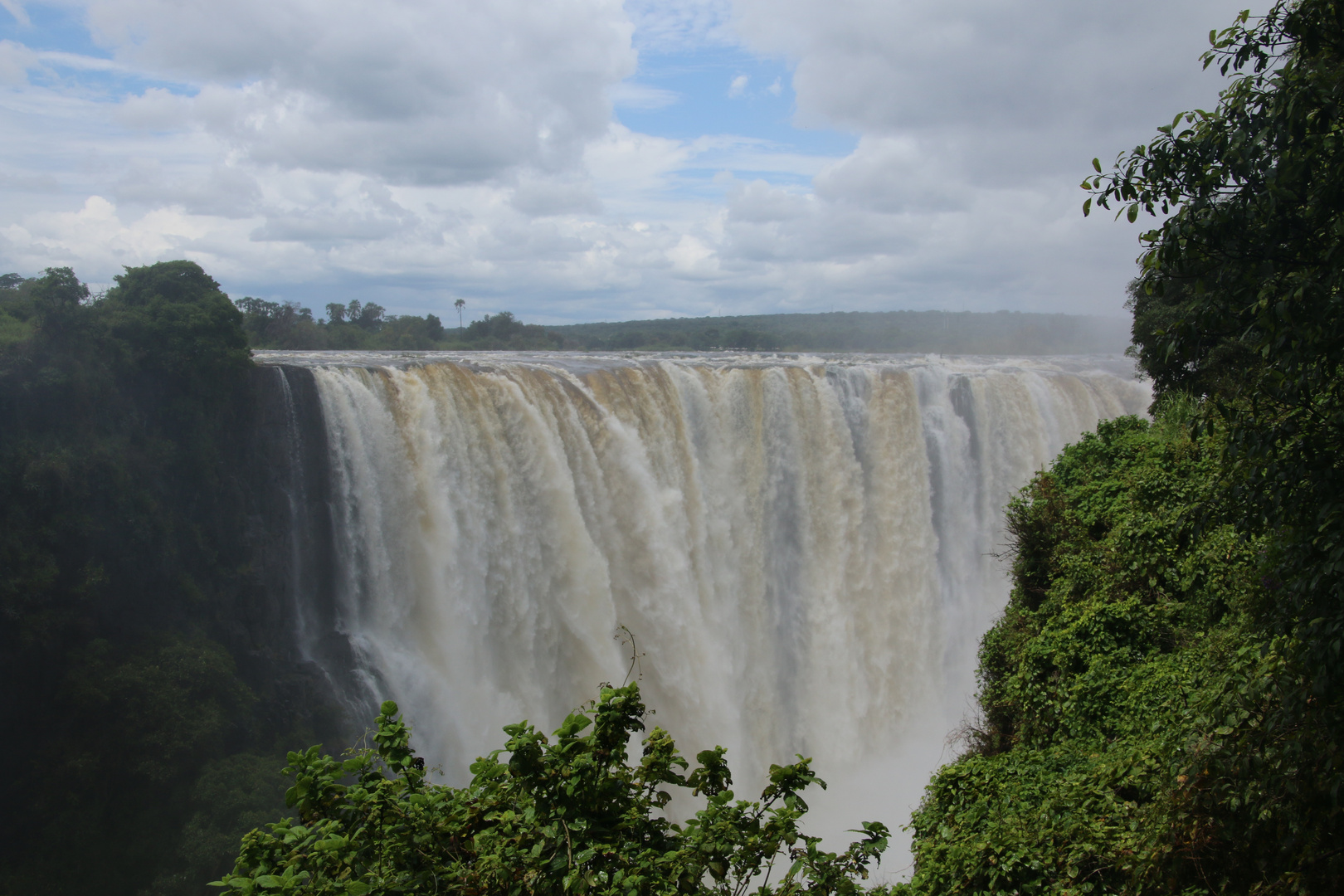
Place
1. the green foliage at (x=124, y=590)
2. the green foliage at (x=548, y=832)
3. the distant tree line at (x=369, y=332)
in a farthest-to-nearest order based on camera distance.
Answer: the distant tree line at (x=369, y=332)
the green foliage at (x=124, y=590)
the green foliage at (x=548, y=832)

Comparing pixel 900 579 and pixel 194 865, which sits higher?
pixel 900 579

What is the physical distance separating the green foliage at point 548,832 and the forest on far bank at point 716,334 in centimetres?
2602

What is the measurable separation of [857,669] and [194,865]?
44.2 feet

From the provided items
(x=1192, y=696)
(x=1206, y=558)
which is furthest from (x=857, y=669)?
(x=1192, y=696)

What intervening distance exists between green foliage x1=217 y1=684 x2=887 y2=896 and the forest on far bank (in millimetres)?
26016

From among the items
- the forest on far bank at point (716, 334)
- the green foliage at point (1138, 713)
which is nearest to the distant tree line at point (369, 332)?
the forest on far bank at point (716, 334)

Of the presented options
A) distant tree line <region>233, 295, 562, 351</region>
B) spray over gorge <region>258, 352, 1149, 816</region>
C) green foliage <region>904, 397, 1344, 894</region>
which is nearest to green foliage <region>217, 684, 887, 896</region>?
green foliage <region>904, 397, 1344, 894</region>

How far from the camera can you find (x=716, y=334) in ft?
263

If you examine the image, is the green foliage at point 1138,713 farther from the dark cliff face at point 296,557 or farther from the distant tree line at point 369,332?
the distant tree line at point 369,332

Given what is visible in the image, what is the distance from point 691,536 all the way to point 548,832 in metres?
14.2

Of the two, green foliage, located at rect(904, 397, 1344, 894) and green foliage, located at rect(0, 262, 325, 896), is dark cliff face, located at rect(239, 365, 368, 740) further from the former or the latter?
green foliage, located at rect(904, 397, 1344, 894)

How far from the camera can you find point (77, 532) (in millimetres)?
13438

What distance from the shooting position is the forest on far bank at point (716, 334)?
1393 inches

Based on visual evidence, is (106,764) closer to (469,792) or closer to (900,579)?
(469,792)
